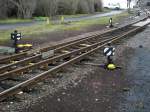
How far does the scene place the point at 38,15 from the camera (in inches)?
2335

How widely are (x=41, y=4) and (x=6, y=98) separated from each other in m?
51.5

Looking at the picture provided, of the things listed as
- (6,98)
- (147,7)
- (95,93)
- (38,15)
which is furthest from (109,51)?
(147,7)

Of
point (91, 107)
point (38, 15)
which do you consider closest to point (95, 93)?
point (91, 107)

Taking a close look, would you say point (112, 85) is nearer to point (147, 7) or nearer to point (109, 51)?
point (109, 51)

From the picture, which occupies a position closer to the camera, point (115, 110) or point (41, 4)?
point (115, 110)

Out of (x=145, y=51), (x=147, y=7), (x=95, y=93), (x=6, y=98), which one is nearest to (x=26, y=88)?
(x=6, y=98)

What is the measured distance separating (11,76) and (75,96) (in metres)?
2.40

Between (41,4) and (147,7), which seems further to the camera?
(147,7)

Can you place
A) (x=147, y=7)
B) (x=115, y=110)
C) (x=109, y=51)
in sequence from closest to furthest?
(x=115, y=110) → (x=109, y=51) → (x=147, y=7)

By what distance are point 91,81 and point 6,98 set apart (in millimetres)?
3245

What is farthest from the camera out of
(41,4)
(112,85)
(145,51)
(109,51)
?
(41,4)

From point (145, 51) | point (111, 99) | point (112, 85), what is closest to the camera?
point (111, 99)

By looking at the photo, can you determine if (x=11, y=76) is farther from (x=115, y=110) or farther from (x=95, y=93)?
(x=115, y=110)

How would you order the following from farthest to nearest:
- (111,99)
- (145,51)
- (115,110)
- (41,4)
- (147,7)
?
(147,7), (41,4), (145,51), (111,99), (115,110)
